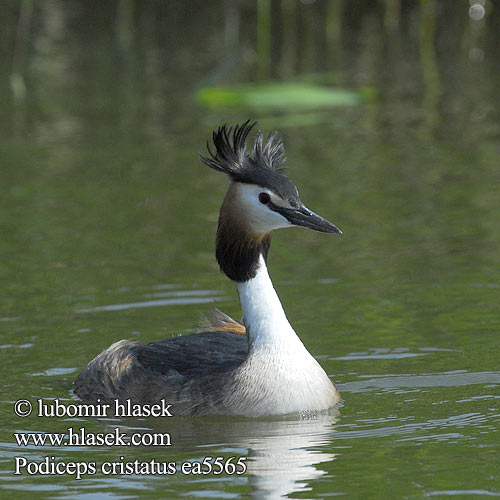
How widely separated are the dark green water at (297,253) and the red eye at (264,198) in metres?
1.61

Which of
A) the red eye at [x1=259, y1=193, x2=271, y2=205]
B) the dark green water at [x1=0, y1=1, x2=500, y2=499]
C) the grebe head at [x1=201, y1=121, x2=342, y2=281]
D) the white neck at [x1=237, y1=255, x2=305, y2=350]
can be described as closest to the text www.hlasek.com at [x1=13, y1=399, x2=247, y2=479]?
the dark green water at [x1=0, y1=1, x2=500, y2=499]

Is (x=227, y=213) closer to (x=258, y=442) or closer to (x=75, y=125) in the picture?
(x=258, y=442)

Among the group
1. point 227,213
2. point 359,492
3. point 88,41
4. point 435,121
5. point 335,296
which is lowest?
point 359,492

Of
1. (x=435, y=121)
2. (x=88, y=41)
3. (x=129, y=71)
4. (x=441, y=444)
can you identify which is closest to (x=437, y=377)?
(x=441, y=444)

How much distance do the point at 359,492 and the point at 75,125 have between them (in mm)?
14903

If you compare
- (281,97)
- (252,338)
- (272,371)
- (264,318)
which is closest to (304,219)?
(264,318)

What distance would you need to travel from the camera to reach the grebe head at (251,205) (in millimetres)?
9453

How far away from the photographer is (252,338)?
380 inches

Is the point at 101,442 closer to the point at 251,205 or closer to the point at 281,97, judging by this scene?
the point at 251,205

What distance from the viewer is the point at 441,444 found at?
8.63 metres

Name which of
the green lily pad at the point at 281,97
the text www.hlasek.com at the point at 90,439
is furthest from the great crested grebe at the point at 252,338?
the green lily pad at the point at 281,97

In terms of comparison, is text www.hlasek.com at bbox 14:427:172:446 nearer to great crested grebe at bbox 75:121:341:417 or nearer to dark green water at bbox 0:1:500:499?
dark green water at bbox 0:1:500:499

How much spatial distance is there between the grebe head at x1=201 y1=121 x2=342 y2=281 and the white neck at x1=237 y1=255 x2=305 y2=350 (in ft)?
0.29

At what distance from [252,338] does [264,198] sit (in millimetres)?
1058
